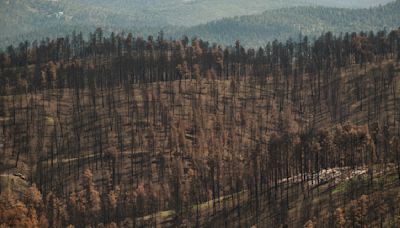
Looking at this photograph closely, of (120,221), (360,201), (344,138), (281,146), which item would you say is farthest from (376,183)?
(120,221)

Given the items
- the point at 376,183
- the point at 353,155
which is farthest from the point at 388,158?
the point at 376,183

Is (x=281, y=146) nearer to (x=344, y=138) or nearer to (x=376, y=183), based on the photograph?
(x=344, y=138)

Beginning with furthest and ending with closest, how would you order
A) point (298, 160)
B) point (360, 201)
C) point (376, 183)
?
point (298, 160)
point (376, 183)
point (360, 201)

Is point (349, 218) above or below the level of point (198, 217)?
above

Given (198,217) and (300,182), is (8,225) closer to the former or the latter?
(198,217)

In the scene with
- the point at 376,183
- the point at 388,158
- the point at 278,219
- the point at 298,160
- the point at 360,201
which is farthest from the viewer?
the point at 298,160

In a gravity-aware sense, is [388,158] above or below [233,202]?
above

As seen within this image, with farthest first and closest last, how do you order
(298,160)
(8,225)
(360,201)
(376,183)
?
(298,160), (376,183), (360,201), (8,225)

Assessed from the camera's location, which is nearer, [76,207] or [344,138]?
[344,138]

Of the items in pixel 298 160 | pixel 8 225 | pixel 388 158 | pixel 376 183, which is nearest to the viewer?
pixel 8 225
